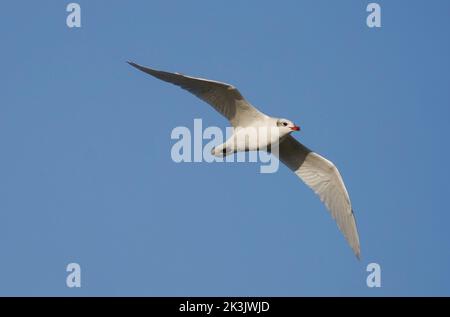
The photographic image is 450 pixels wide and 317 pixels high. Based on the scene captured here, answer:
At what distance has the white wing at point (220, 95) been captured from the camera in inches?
457

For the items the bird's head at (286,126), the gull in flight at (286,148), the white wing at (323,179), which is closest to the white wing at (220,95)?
the gull in flight at (286,148)

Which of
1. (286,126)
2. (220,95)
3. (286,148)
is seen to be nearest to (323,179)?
(286,148)

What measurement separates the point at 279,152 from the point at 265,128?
42.5 inches

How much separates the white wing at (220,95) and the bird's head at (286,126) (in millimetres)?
302

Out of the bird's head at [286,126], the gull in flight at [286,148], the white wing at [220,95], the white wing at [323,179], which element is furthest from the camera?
the white wing at [323,179]

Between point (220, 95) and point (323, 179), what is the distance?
2278 millimetres

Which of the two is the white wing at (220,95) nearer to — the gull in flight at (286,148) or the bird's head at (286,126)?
the gull in flight at (286,148)

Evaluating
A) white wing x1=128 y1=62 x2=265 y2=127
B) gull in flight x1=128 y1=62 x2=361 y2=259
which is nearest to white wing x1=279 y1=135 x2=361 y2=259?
gull in flight x1=128 y1=62 x2=361 y2=259

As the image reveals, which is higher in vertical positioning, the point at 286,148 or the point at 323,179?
the point at 286,148

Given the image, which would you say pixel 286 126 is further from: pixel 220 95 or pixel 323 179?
pixel 323 179

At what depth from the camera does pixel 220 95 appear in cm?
1200

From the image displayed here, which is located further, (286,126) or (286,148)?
(286,148)
